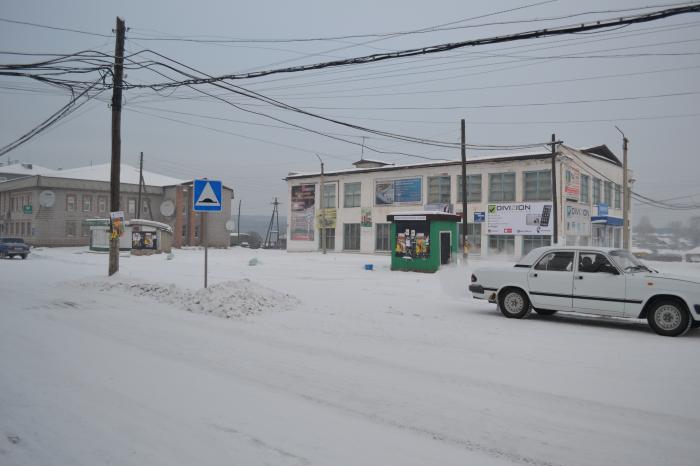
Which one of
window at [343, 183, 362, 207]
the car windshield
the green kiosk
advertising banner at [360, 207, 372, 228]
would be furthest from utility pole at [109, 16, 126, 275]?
window at [343, 183, 362, 207]

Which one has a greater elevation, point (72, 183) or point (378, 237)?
point (72, 183)

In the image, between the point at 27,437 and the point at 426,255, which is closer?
the point at 27,437

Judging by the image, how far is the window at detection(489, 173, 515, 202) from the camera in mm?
36156

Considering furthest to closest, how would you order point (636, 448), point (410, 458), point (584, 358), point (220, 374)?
point (584, 358) < point (220, 374) < point (636, 448) < point (410, 458)

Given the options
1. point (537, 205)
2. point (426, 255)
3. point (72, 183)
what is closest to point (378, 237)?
point (537, 205)

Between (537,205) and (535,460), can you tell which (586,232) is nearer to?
(537,205)

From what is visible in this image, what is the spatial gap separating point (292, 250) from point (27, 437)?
150ft

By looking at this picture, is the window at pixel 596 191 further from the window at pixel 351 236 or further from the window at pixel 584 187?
the window at pixel 351 236

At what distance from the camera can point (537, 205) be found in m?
34.5

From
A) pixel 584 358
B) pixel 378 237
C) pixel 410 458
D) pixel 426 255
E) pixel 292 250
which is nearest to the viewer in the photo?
pixel 410 458

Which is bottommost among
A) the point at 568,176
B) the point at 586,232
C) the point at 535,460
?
the point at 535,460

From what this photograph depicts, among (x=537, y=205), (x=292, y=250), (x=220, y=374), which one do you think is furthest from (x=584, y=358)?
(x=292, y=250)

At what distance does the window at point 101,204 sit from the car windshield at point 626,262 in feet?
182

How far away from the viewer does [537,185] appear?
34812 mm
